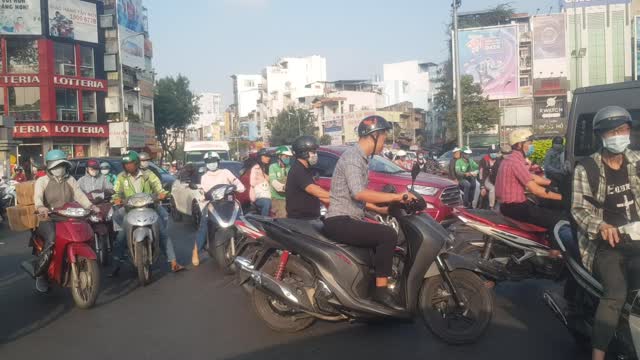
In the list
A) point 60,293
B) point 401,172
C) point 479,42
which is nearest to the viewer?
point 60,293

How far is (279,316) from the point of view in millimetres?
5578

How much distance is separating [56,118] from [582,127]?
125 feet

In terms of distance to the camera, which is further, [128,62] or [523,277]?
[128,62]

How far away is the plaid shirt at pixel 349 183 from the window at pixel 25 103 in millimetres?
39155

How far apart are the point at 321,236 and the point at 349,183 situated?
0.59 metres

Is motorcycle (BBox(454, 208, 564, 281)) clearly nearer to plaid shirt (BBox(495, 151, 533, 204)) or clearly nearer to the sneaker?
plaid shirt (BBox(495, 151, 533, 204))

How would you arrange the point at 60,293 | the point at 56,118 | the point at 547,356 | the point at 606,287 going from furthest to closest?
the point at 56,118 < the point at 60,293 < the point at 547,356 < the point at 606,287

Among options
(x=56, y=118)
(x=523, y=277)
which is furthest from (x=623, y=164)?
(x=56, y=118)

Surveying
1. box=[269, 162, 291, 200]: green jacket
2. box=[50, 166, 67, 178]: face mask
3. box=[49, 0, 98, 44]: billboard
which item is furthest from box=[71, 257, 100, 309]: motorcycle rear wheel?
box=[49, 0, 98, 44]: billboard

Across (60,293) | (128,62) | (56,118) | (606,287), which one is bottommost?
(60,293)

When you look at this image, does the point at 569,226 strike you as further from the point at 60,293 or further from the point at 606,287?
the point at 60,293

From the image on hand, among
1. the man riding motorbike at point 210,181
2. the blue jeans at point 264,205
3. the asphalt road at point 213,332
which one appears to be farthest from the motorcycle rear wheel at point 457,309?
the blue jeans at point 264,205

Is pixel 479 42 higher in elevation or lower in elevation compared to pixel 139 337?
higher

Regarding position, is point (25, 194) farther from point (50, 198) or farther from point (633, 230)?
point (633, 230)
